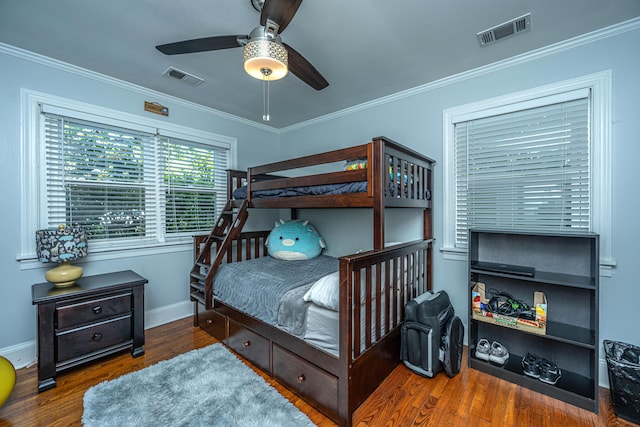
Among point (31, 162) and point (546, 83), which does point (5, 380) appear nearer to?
point (31, 162)

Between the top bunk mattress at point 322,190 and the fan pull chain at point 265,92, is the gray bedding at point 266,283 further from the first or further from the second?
the fan pull chain at point 265,92

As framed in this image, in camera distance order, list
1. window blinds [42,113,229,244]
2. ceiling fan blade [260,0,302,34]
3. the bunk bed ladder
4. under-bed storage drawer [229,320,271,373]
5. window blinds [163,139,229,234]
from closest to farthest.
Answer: ceiling fan blade [260,0,302,34] → under-bed storage drawer [229,320,271,373] → window blinds [42,113,229,244] → the bunk bed ladder → window blinds [163,139,229,234]

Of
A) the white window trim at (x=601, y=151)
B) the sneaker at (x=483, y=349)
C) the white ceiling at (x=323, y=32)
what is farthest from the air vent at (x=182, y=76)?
the sneaker at (x=483, y=349)

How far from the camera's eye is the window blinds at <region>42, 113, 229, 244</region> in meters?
2.29

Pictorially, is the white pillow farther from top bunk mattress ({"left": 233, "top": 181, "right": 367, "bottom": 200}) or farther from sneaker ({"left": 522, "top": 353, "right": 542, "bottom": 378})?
sneaker ({"left": 522, "top": 353, "right": 542, "bottom": 378})

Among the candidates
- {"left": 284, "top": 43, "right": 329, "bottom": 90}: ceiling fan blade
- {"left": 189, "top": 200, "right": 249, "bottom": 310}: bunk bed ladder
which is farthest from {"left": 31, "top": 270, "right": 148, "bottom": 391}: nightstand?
{"left": 284, "top": 43, "right": 329, "bottom": 90}: ceiling fan blade

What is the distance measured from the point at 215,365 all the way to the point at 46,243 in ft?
5.25

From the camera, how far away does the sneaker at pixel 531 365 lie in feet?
6.13

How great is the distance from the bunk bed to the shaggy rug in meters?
0.18

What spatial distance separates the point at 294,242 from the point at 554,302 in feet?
7.79

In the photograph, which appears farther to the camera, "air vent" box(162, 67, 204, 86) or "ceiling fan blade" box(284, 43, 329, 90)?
"air vent" box(162, 67, 204, 86)

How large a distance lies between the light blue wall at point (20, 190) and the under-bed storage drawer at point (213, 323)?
423 millimetres

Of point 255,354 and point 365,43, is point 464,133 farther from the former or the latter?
point 255,354

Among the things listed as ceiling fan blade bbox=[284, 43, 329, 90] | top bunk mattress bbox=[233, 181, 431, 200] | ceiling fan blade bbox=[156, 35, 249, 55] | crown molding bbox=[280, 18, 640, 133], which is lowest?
top bunk mattress bbox=[233, 181, 431, 200]
